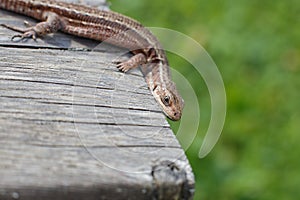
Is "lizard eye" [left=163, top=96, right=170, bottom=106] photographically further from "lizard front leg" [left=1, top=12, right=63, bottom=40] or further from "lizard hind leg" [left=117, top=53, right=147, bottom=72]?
"lizard front leg" [left=1, top=12, right=63, bottom=40]

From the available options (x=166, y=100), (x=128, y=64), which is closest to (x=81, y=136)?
(x=128, y=64)

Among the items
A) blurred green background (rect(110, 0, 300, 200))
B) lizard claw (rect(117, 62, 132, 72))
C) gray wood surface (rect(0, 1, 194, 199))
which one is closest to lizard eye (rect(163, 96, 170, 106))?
lizard claw (rect(117, 62, 132, 72))

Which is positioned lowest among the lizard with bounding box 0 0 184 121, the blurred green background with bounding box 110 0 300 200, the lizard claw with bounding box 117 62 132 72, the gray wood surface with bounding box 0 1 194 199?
the blurred green background with bounding box 110 0 300 200

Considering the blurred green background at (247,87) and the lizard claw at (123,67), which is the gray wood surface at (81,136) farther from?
the blurred green background at (247,87)

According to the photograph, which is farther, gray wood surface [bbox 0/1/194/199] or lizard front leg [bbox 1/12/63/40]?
lizard front leg [bbox 1/12/63/40]

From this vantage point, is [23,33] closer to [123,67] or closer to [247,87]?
[123,67]

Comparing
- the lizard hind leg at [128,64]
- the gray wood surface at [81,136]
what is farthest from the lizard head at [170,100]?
the gray wood surface at [81,136]

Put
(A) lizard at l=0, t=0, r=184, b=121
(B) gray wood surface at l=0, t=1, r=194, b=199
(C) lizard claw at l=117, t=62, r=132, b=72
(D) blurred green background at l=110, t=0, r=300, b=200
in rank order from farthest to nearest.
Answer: (D) blurred green background at l=110, t=0, r=300, b=200
(A) lizard at l=0, t=0, r=184, b=121
(C) lizard claw at l=117, t=62, r=132, b=72
(B) gray wood surface at l=0, t=1, r=194, b=199
